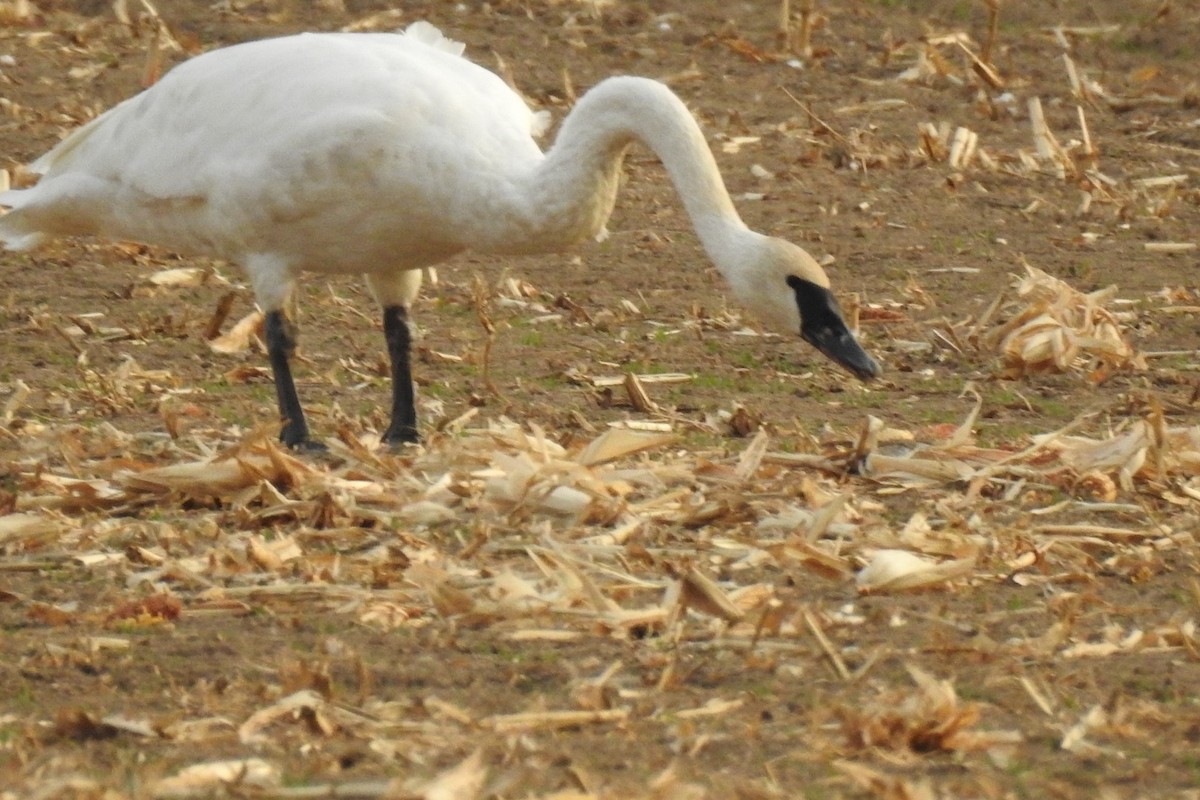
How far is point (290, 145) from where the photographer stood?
729 cm

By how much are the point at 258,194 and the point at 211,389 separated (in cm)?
161

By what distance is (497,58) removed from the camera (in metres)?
14.4

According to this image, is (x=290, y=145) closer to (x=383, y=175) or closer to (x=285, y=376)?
(x=383, y=175)

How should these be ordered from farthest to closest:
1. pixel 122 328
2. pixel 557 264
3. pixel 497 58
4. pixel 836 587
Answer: pixel 497 58 < pixel 557 264 < pixel 122 328 < pixel 836 587

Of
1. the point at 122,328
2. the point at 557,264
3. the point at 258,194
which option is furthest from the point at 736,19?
the point at 258,194

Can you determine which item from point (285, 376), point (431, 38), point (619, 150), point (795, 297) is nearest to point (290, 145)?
point (285, 376)

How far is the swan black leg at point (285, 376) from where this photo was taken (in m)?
7.79

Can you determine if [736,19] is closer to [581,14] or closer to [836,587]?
[581,14]

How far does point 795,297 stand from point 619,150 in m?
0.78

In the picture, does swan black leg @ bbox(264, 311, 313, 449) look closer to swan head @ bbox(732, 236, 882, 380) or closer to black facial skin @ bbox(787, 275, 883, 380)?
swan head @ bbox(732, 236, 882, 380)

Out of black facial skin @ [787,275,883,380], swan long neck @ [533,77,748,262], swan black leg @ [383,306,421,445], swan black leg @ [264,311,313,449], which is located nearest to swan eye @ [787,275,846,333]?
black facial skin @ [787,275,883,380]

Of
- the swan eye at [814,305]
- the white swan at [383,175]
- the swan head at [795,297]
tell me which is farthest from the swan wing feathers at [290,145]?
the swan eye at [814,305]

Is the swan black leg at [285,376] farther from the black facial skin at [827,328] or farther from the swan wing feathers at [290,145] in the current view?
the black facial skin at [827,328]

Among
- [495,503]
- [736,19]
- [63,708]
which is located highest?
[63,708]
